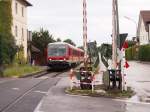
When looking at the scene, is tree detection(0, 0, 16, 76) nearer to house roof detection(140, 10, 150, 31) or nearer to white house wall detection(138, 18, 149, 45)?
house roof detection(140, 10, 150, 31)

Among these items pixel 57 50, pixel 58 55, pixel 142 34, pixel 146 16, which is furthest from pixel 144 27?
pixel 58 55

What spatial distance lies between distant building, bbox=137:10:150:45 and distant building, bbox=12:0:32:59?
37884mm

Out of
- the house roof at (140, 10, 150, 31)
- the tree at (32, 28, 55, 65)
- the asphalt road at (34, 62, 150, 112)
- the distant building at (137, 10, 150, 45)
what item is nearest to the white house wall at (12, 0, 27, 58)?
the tree at (32, 28, 55, 65)

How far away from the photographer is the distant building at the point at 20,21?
Result: 62.7m

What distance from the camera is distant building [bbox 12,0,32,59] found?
62.7 meters

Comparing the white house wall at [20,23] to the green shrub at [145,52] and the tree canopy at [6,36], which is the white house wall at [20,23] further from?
the green shrub at [145,52]

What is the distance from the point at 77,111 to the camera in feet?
53.6

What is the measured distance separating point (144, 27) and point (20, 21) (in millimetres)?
48733

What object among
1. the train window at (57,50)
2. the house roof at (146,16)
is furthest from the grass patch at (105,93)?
A: the house roof at (146,16)

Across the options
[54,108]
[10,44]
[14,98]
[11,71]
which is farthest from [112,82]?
[10,44]

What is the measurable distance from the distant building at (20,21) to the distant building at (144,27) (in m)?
37.9

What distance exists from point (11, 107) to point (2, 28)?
132ft

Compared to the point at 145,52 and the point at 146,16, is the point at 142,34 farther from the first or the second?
the point at 145,52

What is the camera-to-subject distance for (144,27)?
363 feet
